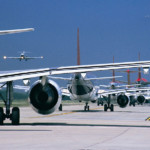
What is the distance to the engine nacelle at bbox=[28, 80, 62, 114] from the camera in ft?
63.7

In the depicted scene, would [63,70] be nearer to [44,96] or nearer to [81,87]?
[44,96]

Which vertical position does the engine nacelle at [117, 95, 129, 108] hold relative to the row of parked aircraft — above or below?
below

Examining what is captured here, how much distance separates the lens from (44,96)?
1953 cm

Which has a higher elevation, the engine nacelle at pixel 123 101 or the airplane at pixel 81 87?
the airplane at pixel 81 87

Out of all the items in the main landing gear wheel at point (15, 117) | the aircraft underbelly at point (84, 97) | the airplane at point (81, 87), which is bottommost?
the main landing gear wheel at point (15, 117)

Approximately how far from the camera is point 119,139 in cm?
1351

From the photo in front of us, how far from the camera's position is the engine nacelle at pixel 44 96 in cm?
1942

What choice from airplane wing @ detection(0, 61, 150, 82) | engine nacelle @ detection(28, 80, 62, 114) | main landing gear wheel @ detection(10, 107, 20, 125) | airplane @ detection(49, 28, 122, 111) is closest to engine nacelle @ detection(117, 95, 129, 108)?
airplane @ detection(49, 28, 122, 111)

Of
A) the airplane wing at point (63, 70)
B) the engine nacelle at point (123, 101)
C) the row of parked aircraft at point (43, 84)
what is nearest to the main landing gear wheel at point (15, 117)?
the row of parked aircraft at point (43, 84)

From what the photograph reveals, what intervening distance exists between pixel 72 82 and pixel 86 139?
30452 mm

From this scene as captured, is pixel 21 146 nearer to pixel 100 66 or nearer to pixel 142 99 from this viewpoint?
Answer: pixel 100 66

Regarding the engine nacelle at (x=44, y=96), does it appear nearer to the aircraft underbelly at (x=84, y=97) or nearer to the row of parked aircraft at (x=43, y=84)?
the row of parked aircraft at (x=43, y=84)

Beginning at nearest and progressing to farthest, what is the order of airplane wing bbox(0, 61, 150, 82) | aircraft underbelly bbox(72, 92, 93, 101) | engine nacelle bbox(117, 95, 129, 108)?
airplane wing bbox(0, 61, 150, 82), aircraft underbelly bbox(72, 92, 93, 101), engine nacelle bbox(117, 95, 129, 108)

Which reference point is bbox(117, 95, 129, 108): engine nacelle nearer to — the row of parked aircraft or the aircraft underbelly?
the aircraft underbelly
